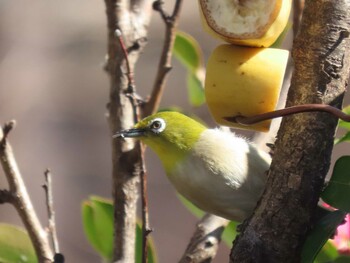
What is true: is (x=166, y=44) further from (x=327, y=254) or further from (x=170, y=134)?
(x=327, y=254)

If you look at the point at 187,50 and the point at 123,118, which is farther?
the point at 187,50

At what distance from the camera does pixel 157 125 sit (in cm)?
131

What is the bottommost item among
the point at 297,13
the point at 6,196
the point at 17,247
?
the point at 17,247

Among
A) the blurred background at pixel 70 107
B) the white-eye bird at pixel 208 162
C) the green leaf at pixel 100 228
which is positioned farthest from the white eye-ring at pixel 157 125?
the blurred background at pixel 70 107

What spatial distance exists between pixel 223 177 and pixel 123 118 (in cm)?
19

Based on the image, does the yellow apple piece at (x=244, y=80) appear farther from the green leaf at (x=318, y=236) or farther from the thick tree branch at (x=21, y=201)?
the thick tree branch at (x=21, y=201)

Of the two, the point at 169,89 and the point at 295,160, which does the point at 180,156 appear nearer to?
the point at 295,160

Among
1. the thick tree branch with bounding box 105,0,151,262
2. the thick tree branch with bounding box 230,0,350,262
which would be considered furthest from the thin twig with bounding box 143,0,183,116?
the thick tree branch with bounding box 230,0,350,262

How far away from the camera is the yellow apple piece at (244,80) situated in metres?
1.02

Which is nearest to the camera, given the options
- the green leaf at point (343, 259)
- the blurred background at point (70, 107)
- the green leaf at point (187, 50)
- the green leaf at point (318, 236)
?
the green leaf at point (318, 236)

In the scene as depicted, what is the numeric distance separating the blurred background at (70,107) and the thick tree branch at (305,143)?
2.13 m

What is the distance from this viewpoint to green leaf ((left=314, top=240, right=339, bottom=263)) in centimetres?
114

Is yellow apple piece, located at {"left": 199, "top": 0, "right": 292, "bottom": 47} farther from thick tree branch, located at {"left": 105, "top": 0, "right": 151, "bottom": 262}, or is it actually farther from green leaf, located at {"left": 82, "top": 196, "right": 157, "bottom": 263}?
green leaf, located at {"left": 82, "top": 196, "right": 157, "bottom": 263}

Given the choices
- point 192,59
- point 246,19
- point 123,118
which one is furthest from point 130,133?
point 192,59
